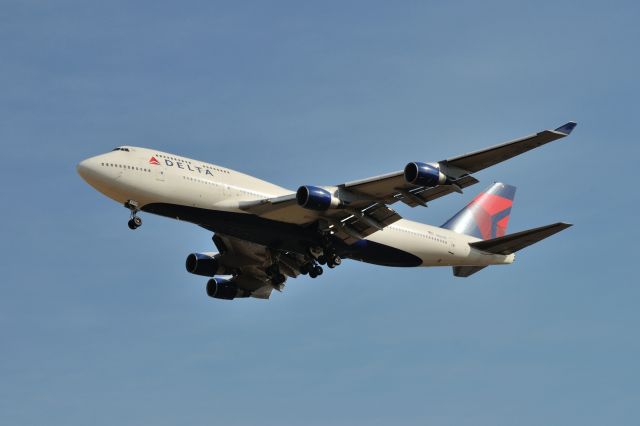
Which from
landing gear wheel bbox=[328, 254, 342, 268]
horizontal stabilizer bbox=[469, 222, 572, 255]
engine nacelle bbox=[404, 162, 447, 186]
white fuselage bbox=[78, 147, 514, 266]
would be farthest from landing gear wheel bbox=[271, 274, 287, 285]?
engine nacelle bbox=[404, 162, 447, 186]

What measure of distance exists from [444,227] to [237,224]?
14418 mm

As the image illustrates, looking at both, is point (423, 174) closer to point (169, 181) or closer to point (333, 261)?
point (333, 261)

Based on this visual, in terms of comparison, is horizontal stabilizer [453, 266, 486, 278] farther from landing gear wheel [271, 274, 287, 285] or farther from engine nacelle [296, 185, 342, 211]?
engine nacelle [296, 185, 342, 211]

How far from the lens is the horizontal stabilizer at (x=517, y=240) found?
52791mm

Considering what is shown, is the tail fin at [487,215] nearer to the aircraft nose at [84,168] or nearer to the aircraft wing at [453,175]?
the aircraft wing at [453,175]

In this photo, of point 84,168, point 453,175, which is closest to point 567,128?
point 453,175

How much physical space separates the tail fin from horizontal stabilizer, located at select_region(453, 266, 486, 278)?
7.44 ft

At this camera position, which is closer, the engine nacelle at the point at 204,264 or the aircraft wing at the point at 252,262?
the aircraft wing at the point at 252,262

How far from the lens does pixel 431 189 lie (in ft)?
166

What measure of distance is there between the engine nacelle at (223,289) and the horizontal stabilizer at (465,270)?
11333mm

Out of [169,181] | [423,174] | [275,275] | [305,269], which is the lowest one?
[305,269]

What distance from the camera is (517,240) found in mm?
56438

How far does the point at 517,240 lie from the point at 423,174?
10.6m

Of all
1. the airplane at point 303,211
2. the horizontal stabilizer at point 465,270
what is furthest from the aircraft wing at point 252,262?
the horizontal stabilizer at point 465,270
